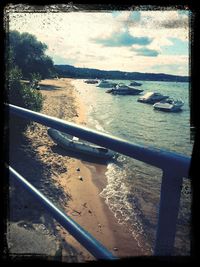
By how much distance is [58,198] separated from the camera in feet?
42.0

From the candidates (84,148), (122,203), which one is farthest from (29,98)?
(84,148)

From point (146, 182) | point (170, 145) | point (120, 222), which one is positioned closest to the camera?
point (120, 222)

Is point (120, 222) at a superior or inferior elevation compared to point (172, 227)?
inferior

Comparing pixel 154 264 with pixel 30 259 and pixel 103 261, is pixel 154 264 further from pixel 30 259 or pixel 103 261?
pixel 30 259

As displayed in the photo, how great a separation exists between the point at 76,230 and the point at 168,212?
48cm

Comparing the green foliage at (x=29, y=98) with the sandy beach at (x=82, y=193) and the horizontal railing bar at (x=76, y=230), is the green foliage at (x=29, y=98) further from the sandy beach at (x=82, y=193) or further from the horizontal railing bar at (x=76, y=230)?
the horizontal railing bar at (x=76, y=230)

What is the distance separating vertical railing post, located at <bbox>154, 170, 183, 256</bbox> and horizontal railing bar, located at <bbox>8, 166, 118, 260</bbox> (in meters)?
0.15

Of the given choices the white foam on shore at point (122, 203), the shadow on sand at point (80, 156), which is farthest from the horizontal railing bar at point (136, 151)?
the shadow on sand at point (80, 156)

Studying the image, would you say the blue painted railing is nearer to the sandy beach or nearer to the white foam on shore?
the sandy beach

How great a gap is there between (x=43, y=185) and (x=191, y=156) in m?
12.8

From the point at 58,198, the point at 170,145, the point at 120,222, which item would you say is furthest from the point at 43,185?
the point at 170,145

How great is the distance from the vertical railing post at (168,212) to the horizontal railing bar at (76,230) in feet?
0.51

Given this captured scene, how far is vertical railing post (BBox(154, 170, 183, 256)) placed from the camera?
898 mm

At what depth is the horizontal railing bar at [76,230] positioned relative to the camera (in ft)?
3.54
